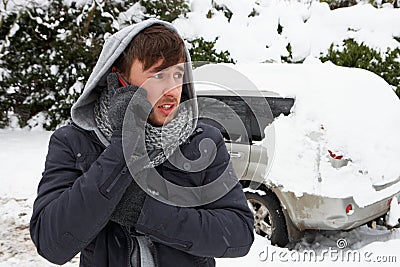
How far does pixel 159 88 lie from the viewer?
1320 millimetres

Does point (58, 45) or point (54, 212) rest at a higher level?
point (54, 212)

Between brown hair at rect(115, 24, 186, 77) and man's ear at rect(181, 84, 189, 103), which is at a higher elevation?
brown hair at rect(115, 24, 186, 77)

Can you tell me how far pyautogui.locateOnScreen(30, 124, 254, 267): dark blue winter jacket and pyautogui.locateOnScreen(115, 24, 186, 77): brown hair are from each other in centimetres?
25

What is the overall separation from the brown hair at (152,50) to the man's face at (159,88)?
1cm

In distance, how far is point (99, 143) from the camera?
55.4 inches

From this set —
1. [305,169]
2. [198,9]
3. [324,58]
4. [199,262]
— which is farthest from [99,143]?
[198,9]

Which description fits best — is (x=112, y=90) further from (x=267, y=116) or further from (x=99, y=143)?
(x=267, y=116)

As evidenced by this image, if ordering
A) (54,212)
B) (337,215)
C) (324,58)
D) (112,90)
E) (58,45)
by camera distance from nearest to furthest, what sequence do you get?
Answer: (54,212) → (112,90) → (337,215) → (324,58) → (58,45)

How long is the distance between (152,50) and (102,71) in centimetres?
18

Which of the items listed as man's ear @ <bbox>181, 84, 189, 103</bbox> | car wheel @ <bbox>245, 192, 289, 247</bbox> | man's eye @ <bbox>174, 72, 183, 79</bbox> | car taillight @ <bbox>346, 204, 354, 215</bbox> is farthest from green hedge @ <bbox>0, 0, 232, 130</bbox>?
man's eye @ <bbox>174, 72, 183, 79</bbox>

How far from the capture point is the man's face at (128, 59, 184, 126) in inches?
51.6

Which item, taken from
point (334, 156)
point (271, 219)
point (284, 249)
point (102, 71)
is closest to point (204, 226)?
point (102, 71)

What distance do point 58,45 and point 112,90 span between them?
8.17 meters

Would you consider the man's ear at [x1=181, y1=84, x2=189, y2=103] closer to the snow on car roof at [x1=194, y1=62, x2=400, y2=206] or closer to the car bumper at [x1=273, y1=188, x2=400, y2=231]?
the snow on car roof at [x1=194, y1=62, x2=400, y2=206]
